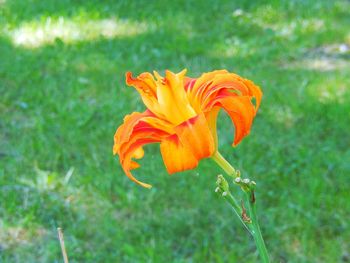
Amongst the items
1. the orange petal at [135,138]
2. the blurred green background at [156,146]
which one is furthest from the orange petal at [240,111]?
the blurred green background at [156,146]

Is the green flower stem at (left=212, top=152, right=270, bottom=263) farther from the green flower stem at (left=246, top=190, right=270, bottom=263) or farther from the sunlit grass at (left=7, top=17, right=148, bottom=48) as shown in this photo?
the sunlit grass at (left=7, top=17, right=148, bottom=48)

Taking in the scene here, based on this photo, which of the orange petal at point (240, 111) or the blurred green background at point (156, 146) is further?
the blurred green background at point (156, 146)

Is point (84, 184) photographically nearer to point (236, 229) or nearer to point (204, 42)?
point (236, 229)

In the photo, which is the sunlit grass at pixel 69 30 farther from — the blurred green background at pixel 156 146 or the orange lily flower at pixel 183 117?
the orange lily flower at pixel 183 117

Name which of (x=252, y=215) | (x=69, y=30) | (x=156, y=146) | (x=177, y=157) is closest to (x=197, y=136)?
(x=177, y=157)

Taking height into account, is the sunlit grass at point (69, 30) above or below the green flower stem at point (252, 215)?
below

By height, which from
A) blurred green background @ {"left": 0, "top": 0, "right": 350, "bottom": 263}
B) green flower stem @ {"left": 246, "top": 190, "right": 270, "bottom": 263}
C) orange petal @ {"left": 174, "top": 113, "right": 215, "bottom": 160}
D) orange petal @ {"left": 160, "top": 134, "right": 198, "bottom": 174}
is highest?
orange petal @ {"left": 174, "top": 113, "right": 215, "bottom": 160}

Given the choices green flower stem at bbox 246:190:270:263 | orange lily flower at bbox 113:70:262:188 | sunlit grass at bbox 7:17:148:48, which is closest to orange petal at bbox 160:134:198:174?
orange lily flower at bbox 113:70:262:188
